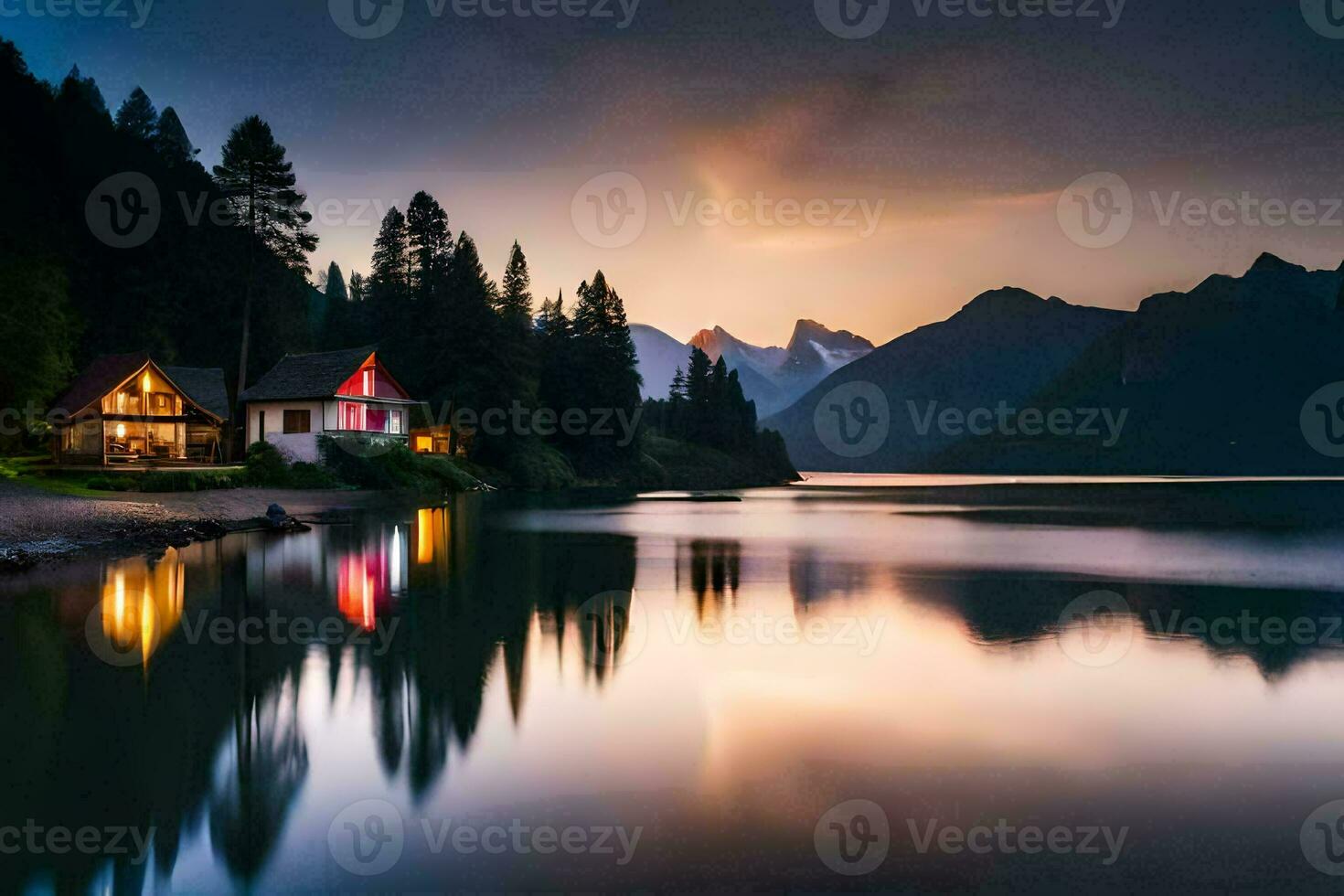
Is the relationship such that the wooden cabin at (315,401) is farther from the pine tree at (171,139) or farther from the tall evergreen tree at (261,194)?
the pine tree at (171,139)

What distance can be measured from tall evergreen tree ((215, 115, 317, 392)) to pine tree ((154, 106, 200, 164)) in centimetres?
2208

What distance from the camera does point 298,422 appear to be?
61625 mm

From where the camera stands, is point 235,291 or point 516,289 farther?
point 516,289

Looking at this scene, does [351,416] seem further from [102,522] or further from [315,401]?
[102,522]

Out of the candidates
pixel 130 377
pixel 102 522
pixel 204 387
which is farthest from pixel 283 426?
pixel 102 522

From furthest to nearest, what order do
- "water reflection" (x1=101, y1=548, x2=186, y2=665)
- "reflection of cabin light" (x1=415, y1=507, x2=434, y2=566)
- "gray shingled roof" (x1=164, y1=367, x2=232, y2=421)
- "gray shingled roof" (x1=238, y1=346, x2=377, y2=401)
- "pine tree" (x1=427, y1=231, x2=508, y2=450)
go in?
"pine tree" (x1=427, y1=231, x2=508, y2=450) → "gray shingled roof" (x1=238, y1=346, x2=377, y2=401) → "gray shingled roof" (x1=164, y1=367, x2=232, y2=421) → "reflection of cabin light" (x1=415, y1=507, x2=434, y2=566) → "water reflection" (x1=101, y1=548, x2=186, y2=665)

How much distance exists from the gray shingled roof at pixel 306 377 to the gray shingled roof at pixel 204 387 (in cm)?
271

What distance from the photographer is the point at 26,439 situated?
53.9 meters

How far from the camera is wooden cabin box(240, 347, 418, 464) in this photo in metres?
60.9

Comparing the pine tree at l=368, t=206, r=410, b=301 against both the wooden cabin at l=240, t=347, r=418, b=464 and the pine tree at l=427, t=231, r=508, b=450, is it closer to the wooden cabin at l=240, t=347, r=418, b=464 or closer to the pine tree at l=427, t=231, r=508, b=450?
the pine tree at l=427, t=231, r=508, b=450

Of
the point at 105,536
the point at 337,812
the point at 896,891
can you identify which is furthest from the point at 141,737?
the point at 105,536

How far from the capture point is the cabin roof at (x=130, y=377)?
51.8 metres

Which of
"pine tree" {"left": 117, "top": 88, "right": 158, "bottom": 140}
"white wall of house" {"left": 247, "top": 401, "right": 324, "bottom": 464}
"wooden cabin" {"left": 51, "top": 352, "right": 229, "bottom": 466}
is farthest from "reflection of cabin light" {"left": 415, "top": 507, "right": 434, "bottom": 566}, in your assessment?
"pine tree" {"left": 117, "top": 88, "right": 158, "bottom": 140}

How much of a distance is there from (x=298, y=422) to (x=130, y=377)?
11580 millimetres
